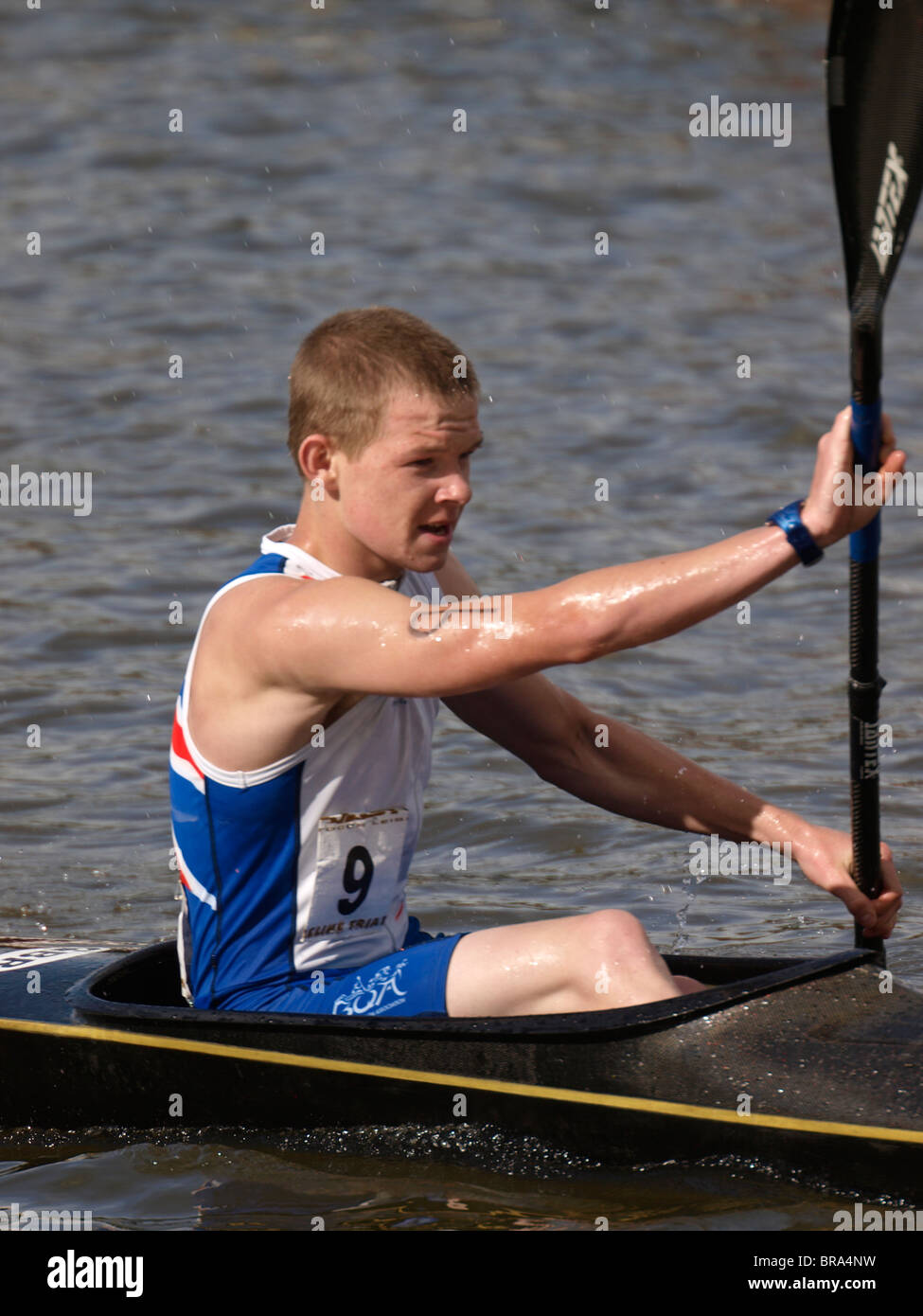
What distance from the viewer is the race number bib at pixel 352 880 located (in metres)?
3.67

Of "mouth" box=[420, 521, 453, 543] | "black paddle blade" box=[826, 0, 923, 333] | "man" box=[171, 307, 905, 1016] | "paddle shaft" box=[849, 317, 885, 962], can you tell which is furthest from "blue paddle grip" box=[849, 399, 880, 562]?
"mouth" box=[420, 521, 453, 543]

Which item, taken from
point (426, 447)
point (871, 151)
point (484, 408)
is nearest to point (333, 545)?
point (426, 447)

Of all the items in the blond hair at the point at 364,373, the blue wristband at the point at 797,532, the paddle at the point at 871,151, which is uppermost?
the paddle at the point at 871,151

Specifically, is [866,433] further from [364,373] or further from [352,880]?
[352,880]

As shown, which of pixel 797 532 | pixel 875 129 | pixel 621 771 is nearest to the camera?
pixel 797 532

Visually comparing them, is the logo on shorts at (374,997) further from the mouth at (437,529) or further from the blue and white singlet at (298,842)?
the mouth at (437,529)

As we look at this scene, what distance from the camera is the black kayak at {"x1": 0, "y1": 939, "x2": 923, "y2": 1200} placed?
350cm

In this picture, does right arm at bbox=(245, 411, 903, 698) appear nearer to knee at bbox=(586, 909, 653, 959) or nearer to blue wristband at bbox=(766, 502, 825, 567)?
blue wristband at bbox=(766, 502, 825, 567)

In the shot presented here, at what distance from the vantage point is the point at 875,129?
3.51 meters

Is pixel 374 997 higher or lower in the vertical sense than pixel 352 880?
lower

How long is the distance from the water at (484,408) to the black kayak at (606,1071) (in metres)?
0.11

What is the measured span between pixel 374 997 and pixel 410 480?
3.37 ft

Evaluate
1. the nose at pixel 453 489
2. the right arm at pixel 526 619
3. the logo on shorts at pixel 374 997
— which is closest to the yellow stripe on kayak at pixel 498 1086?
the logo on shorts at pixel 374 997
